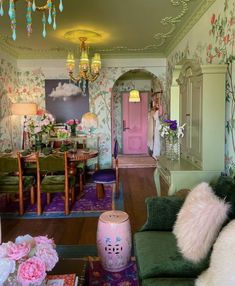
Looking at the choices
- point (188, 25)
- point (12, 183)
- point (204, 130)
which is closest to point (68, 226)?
point (12, 183)

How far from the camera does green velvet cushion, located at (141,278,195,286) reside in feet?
5.15

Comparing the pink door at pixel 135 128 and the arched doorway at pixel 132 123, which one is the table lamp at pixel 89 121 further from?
the pink door at pixel 135 128

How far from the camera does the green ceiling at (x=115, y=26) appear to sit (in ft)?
11.4

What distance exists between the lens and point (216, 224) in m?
1.69

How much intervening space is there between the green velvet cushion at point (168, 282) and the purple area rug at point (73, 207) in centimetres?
223

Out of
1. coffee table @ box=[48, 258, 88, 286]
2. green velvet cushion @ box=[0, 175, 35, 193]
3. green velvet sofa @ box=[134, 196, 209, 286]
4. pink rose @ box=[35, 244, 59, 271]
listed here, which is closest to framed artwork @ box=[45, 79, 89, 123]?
green velvet cushion @ box=[0, 175, 35, 193]

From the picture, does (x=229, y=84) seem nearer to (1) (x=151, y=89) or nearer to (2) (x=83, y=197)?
(2) (x=83, y=197)

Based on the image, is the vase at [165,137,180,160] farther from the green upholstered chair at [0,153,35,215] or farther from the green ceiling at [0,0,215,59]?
the green upholstered chair at [0,153,35,215]

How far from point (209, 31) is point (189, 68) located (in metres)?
0.53

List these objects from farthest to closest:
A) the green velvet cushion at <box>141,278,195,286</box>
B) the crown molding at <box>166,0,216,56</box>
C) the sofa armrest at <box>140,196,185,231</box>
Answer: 1. the crown molding at <box>166,0,216,56</box>
2. the sofa armrest at <box>140,196,185,231</box>
3. the green velvet cushion at <box>141,278,195,286</box>

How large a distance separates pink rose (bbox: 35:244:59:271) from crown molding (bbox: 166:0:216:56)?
10.1 feet

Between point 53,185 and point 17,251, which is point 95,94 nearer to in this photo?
point 53,185

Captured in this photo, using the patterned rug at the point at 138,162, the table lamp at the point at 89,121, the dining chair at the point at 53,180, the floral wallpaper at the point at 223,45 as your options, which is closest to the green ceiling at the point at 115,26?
the floral wallpaper at the point at 223,45

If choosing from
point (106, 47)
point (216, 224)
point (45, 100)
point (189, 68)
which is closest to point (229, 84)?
point (189, 68)
